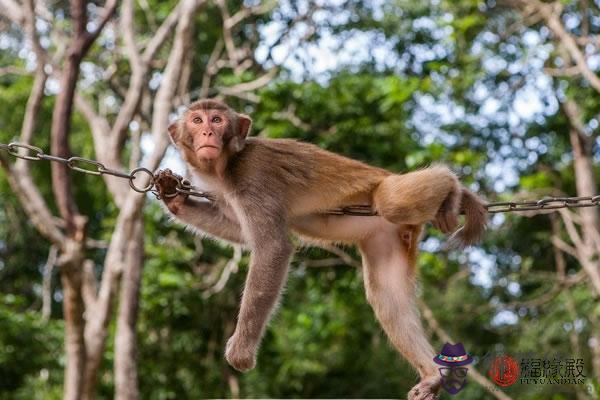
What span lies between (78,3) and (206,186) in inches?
190

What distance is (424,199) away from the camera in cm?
582

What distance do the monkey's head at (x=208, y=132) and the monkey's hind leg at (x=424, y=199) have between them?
1186mm

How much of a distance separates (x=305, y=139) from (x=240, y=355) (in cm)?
656

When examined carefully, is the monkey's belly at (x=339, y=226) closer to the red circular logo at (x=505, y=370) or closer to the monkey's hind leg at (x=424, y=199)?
the monkey's hind leg at (x=424, y=199)

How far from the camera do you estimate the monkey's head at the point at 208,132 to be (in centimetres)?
→ 589

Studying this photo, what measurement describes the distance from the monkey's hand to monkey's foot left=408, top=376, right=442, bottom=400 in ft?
7.25

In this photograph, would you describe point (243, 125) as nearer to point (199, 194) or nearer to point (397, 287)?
point (199, 194)

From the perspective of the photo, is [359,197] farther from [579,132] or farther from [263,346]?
[579,132]

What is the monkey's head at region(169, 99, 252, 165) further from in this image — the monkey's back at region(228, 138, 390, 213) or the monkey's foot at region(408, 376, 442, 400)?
the monkey's foot at region(408, 376, 442, 400)

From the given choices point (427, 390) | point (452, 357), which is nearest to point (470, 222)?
point (452, 357)

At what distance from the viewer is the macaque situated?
5812 millimetres

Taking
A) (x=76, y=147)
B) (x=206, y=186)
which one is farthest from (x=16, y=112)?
(x=206, y=186)

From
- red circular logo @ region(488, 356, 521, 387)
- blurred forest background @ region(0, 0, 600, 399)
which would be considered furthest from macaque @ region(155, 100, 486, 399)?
blurred forest background @ region(0, 0, 600, 399)

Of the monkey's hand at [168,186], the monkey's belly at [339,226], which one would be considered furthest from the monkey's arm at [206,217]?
the monkey's belly at [339,226]
